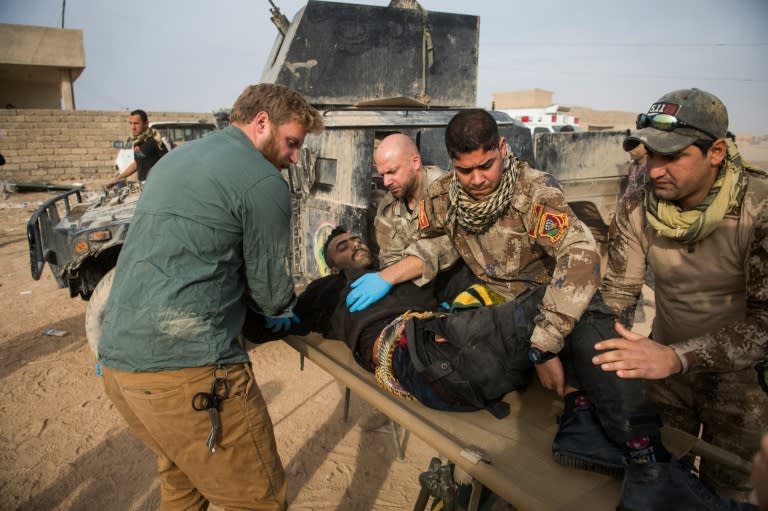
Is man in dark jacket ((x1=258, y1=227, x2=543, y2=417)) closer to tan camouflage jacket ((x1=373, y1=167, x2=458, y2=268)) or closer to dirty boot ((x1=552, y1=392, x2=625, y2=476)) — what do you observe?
dirty boot ((x1=552, y1=392, x2=625, y2=476))

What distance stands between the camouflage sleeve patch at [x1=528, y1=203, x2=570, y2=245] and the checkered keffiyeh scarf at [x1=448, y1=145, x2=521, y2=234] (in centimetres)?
15

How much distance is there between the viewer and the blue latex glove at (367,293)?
228cm

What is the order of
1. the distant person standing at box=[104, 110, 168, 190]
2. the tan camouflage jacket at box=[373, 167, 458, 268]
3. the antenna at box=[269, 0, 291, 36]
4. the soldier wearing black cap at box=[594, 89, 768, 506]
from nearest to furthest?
1. the soldier wearing black cap at box=[594, 89, 768, 506]
2. the tan camouflage jacket at box=[373, 167, 458, 268]
3. the antenna at box=[269, 0, 291, 36]
4. the distant person standing at box=[104, 110, 168, 190]

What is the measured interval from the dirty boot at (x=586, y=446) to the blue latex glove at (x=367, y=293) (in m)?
0.97

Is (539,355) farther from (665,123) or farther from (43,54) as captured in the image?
(43,54)

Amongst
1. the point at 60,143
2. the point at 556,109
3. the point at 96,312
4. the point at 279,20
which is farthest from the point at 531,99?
the point at 96,312

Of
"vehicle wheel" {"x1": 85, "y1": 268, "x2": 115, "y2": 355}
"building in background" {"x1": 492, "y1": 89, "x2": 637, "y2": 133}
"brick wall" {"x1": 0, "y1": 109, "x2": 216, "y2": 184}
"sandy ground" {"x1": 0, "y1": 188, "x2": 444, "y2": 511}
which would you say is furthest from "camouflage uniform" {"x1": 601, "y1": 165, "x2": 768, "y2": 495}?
"building in background" {"x1": 492, "y1": 89, "x2": 637, "y2": 133}

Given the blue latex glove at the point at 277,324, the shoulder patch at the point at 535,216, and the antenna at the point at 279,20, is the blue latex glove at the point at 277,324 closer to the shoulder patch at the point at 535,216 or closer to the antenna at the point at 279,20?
the shoulder patch at the point at 535,216

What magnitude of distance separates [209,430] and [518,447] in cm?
101

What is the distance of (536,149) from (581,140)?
469 millimetres

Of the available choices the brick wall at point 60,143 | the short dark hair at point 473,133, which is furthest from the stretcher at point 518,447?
the brick wall at point 60,143

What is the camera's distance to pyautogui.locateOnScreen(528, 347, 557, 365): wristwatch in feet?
5.54

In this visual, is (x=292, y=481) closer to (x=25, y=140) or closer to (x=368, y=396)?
(x=368, y=396)

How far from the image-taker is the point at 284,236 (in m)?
1.74
